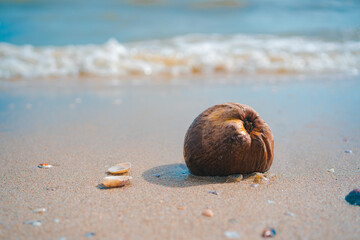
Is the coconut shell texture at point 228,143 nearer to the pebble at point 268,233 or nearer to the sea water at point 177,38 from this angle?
the pebble at point 268,233

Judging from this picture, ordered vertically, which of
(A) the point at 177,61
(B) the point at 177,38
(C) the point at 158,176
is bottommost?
(C) the point at 158,176

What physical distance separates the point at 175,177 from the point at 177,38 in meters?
13.5

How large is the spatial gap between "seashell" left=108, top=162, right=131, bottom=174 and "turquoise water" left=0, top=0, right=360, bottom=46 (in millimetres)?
12952

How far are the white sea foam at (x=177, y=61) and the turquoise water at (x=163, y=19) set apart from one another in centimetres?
441

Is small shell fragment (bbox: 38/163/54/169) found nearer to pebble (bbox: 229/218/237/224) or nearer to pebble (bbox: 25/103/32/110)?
pebble (bbox: 229/218/237/224)

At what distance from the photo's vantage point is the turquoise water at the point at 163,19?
15320mm

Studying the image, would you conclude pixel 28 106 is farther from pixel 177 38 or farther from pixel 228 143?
pixel 177 38

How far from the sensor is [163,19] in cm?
Answer: 1834

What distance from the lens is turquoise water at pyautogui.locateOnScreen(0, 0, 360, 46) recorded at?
50.3 ft

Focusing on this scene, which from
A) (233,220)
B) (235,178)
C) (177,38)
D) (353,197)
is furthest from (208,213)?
(177,38)

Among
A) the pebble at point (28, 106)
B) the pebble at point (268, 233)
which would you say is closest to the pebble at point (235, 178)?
Answer: the pebble at point (268, 233)

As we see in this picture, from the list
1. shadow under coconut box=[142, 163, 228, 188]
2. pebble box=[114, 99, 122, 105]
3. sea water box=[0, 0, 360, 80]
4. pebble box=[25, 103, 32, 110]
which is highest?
sea water box=[0, 0, 360, 80]

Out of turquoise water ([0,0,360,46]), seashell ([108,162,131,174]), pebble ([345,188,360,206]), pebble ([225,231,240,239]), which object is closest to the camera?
pebble ([225,231,240,239])

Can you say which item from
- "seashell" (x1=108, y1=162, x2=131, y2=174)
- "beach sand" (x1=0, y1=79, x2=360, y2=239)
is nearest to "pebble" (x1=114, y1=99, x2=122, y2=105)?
"beach sand" (x1=0, y1=79, x2=360, y2=239)
